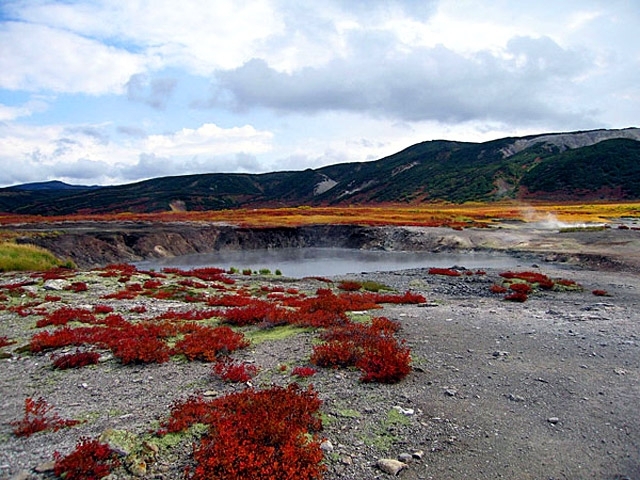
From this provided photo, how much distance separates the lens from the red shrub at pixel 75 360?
37.6ft

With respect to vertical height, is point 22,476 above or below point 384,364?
above

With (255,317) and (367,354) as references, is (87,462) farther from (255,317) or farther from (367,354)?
(255,317)

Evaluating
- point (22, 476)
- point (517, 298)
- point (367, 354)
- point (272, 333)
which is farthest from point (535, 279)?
point (22, 476)

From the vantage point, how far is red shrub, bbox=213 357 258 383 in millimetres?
10148

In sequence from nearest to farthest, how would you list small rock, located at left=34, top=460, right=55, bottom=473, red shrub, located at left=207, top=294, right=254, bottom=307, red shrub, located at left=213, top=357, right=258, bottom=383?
small rock, located at left=34, top=460, right=55, bottom=473 → red shrub, located at left=213, top=357, right=258, bottom=383 → red shrub, located at left=207, top=294, right=254, bottom=307

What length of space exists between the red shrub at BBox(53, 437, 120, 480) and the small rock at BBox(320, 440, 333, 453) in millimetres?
3071

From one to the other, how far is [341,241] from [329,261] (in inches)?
675

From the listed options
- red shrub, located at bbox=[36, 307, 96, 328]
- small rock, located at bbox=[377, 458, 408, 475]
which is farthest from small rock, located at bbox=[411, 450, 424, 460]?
red shrub, located at bbox=[36, 307, 96, 328]

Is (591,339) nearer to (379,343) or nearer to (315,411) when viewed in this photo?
(379,343)

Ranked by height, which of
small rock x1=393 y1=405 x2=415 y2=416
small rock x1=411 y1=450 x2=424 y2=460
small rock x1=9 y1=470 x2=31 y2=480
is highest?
small rock x1=9 y1=470 x2=31 y2=480

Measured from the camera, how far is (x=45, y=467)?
6.33 meters

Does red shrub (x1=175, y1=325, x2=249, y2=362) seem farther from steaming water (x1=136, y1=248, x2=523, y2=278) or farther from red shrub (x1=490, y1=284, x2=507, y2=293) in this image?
steaming water (x1=136, y1=248, x2=523, y2=278)

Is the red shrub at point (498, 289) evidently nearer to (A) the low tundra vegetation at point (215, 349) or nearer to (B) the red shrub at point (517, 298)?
(B) the red shrub at point (517, 298)

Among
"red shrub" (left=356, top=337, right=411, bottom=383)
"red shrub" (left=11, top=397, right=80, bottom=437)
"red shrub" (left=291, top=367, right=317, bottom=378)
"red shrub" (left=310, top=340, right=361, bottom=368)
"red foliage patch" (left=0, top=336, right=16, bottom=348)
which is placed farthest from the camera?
"red foliage patch" (left=0, top=336, right=16, bottom=348)
